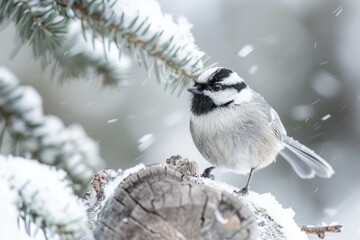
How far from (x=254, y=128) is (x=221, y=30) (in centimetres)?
117

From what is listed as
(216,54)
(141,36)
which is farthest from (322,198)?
(141,36)

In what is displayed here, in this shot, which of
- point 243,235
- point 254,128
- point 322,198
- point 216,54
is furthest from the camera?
point 322,198

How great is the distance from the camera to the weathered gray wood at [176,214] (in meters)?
1.05

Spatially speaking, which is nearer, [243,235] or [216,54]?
[243,235]

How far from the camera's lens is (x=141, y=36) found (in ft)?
4.79

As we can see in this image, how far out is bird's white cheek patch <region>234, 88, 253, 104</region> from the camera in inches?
95.2

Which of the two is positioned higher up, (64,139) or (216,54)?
(216,54)

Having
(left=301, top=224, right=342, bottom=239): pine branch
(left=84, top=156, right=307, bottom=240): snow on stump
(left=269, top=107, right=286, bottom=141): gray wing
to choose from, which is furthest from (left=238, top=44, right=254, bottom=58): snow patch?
(left=84, top=156, right=307, bottom=240): snow on stump

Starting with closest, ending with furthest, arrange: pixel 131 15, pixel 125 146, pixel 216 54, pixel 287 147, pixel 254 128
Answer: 1. pixel 131 15
2. pixel 254 128
3. pixel 125 146
4. pixel 287 147
5. pixel 216 54

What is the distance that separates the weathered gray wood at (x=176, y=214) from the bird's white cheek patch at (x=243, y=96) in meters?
1.37

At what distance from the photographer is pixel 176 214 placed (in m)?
1.05

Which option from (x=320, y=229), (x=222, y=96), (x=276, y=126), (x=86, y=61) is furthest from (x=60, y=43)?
(x=276, y=126)

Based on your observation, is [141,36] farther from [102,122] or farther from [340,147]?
[340,147]

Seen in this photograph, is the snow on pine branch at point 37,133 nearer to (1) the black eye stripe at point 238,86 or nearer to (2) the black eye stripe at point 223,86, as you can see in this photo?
(2) the black eye stripe at point 223,86
